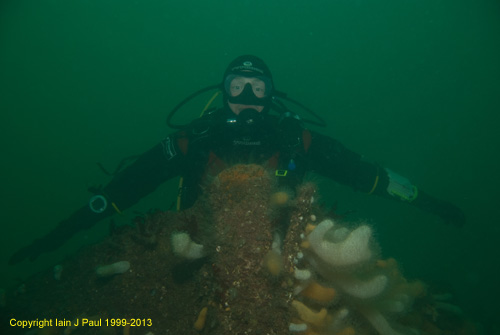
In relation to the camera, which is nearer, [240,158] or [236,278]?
[236,278]

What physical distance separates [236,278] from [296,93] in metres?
47.4

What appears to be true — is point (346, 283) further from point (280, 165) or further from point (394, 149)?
point (394, 149)

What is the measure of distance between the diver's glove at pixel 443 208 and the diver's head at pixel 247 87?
13.0 feet

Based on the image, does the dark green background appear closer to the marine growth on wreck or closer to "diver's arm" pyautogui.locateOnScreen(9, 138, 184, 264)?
the marine growth on wreck

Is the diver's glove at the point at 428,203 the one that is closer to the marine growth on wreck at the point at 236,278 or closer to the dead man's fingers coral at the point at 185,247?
the marine growth on wreck at the point at 236,278

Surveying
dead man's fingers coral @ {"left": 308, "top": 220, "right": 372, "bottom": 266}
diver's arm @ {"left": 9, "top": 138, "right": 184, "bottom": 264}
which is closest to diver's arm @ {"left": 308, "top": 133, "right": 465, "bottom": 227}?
diver's arm @ {"left": 9, "top": 138, "right": 184, "bottom": 264}

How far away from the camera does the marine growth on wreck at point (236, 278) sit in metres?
1.90

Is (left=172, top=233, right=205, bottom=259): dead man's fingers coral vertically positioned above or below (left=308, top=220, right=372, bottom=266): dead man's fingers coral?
below

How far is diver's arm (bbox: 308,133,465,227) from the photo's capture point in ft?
17.8

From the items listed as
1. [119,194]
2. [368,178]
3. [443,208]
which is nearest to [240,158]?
[119,194]

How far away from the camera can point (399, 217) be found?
82.5 ft

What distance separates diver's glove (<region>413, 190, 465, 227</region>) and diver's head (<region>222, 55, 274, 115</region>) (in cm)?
396

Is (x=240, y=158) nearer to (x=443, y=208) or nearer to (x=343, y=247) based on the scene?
(x=343, y=247)

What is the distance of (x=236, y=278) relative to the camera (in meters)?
1.90
